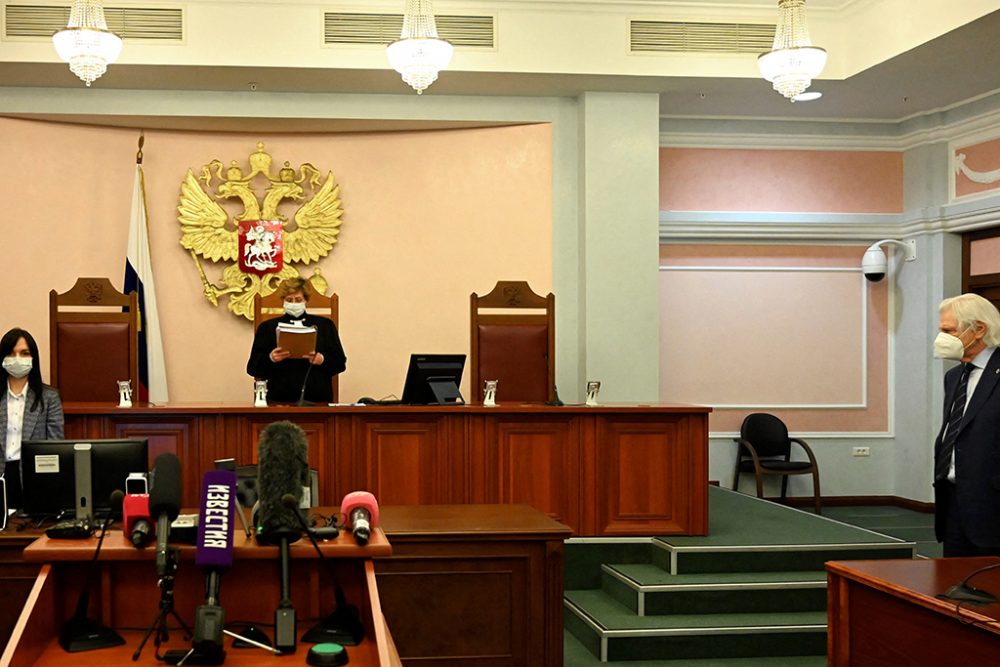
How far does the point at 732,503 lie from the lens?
732 cm

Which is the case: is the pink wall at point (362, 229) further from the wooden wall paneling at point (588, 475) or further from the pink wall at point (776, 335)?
the wooden wall paneling at point (588, 475)

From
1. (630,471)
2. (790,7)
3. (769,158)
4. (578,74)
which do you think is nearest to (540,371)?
(630,471)

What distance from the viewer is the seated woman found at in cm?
503

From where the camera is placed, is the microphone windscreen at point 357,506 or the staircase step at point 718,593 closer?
the microphone windscreen at point 357,506

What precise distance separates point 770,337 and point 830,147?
1.79m

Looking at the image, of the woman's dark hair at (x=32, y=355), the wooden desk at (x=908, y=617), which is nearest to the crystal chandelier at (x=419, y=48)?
the woman's dark hair at (x=32, y=355)

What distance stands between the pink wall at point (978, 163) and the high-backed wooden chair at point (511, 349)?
3947 millimetres

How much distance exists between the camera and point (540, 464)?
233 inches

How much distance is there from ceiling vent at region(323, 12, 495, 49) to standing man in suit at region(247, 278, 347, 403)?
6.37ft

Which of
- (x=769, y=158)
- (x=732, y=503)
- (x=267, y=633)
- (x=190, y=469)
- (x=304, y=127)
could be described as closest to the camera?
(x=267, y=633)

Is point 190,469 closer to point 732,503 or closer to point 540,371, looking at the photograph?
point 540,371

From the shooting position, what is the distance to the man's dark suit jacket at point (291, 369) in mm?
6312

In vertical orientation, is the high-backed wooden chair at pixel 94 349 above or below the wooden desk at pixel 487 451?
above

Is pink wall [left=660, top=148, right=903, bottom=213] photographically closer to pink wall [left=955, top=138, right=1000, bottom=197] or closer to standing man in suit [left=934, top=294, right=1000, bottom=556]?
pink wall [left=955, top=138, right=1000, bottom=197]
